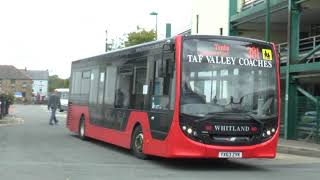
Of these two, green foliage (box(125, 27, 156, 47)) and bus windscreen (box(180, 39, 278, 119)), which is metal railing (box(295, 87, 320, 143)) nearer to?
bus windscreen (box(180, 39, 278, 119))

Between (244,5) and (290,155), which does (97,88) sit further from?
(244,5)

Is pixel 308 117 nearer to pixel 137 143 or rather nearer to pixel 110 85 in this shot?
pixel 110 85

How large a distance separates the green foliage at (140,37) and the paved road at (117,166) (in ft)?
131

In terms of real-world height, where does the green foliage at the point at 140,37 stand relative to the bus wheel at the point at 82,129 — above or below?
above

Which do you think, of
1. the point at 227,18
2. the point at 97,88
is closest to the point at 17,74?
the point at 227,18

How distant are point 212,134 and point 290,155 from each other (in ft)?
20.1

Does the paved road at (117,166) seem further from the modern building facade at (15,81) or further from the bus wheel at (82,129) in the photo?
the modern building facade at (15,81)

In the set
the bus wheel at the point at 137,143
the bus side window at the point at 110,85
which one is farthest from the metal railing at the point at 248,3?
the bus wheel at the point at 137,143

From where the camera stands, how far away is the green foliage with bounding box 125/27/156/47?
5853 centimetres

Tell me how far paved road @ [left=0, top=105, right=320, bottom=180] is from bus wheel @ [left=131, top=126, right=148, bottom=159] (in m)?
0.19

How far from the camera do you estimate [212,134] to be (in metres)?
13.4

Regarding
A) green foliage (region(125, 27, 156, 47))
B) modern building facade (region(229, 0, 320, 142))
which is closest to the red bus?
modern building facade (region(229, 0, 320, 142))

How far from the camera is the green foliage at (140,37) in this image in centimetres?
5853

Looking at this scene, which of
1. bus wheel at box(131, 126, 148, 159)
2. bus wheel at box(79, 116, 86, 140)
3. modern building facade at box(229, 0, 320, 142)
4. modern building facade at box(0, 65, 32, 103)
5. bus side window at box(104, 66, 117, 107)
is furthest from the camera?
modern building facade at box(0, 65, 32, 103)
